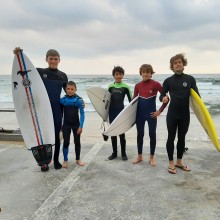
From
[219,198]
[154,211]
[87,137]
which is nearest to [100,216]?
[154,211]

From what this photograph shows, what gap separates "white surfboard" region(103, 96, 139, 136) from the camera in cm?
455

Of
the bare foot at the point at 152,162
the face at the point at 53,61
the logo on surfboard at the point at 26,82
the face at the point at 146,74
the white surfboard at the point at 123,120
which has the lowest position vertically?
the bare foot at the point at 152,162

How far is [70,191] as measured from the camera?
3.39 meters

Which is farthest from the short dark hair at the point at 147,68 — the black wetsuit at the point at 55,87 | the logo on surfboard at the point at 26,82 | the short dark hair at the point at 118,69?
the logo on surfboard at the point at 26,82

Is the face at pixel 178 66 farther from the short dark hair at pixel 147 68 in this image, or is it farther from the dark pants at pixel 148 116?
the dark pants at pixel 148 116

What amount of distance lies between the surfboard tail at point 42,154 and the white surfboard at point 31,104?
0.39 ft

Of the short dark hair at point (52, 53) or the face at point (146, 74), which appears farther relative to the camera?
the face at point (146, 74)

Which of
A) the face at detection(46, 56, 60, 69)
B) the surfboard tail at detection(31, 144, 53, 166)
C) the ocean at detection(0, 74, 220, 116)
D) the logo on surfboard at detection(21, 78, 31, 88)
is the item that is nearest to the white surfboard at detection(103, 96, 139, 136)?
the surfboard tail at detection(31, 144, 53, 166)

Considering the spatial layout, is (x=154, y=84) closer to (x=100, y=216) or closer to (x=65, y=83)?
(x=65, y=83)

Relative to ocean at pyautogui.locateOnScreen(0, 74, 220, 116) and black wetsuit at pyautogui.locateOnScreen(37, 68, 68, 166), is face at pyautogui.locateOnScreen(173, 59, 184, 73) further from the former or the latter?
ocean at pyautogui.locateOnScreen(0, 74, 220, 116)

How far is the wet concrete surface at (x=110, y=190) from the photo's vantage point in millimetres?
2857

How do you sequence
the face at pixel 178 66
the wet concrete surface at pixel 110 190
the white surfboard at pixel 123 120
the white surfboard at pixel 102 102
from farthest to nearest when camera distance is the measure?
the white surfboard at pixel 102 102 < the white surfboard at pixel 123 120 < the face at pixel 178 66 < the wet concrete surface at pixel 110 190

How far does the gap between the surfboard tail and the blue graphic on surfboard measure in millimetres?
86

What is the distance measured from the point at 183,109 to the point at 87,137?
316cm
